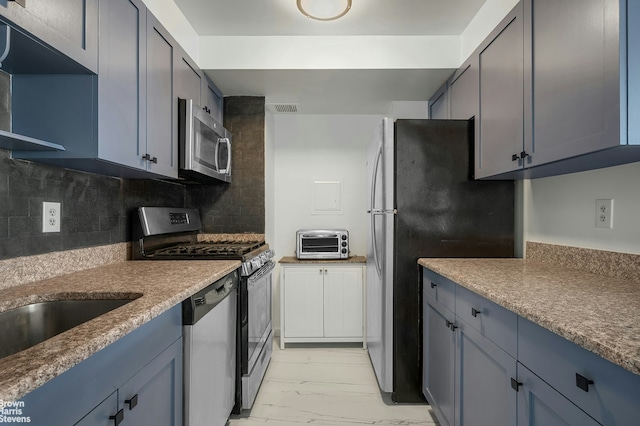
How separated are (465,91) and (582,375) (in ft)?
5.99

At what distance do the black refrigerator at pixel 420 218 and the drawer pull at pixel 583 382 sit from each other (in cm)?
128

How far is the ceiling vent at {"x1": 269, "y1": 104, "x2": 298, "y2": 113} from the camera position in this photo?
308 cm

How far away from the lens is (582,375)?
0.79 metres

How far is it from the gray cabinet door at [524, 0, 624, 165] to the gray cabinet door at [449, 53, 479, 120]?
1.76ft

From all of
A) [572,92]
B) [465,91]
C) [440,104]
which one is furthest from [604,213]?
[440,104]

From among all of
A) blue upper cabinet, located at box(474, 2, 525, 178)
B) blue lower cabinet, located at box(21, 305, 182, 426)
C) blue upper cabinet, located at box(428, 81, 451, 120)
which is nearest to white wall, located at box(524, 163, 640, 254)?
blue upper cabinet, located at box(474, 2, 525, 178)

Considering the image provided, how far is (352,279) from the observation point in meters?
2.97

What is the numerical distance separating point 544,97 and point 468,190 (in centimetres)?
77

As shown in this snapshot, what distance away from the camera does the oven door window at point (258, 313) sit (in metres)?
2.06

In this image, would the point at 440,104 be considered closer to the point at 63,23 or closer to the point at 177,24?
the point at 177,24

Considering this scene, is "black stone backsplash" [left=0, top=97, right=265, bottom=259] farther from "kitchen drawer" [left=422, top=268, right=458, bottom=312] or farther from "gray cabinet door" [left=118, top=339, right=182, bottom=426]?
"kitchen drawer" [left=422, top=268, right=458, bottom=312]

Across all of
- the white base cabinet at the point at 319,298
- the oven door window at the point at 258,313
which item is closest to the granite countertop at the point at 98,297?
the oven door window at the point at 258,313

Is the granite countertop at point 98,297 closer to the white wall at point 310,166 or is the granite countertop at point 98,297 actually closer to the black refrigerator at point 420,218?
the black refrigerator at point 420,218

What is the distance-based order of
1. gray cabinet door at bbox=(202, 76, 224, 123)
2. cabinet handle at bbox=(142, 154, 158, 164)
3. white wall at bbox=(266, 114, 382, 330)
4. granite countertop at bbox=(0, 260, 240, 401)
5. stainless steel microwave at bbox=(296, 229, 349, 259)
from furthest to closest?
white wall at bbox=(266, 114, 382, 330), stainless steel microwave at bbox=(296, 229, 349, 259), gray cabinet door at bbox=(202, 76, 224, 123), cabinet handle at bbox=(142, 154, 158, 164), granite countertop at bbox=(0, 260, 240, 401)
